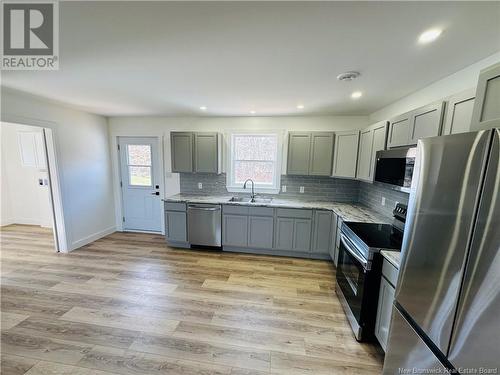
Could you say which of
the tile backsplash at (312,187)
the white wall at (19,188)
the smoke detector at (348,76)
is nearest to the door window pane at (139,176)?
the tile backsplash at (312,187)

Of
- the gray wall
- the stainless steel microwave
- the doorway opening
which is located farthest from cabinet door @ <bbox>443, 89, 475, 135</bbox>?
the doorway opening

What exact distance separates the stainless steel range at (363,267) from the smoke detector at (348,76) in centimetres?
146

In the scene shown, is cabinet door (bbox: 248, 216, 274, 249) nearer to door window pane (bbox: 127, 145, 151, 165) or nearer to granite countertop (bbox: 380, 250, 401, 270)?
granite countertop (bbox: 380, 250, 401, 270)

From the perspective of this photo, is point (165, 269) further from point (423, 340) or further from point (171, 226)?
point (423, 340)

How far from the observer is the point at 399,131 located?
217 cm

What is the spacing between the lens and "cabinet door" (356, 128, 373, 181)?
282 cm

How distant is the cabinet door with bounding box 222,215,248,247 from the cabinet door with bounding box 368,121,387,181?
2051 mm

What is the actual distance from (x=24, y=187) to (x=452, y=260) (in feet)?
24.4

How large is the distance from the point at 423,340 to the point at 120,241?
4706mm

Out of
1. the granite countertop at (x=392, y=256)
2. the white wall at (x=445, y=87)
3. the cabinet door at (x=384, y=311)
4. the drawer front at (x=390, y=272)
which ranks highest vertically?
the white wall at (x=445, y=87)

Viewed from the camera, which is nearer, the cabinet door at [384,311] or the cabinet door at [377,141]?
the cabinet door at [384,311]

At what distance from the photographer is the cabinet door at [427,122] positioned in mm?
1638

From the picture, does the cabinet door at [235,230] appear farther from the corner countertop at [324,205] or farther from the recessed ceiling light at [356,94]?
the recessed ceiling light at [356,94]

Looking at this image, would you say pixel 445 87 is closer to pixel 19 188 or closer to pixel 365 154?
pixel 365 154
